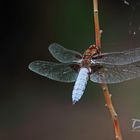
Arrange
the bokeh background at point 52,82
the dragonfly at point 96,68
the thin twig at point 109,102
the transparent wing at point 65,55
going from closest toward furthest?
the thin twig at point 109,102 < the dragonfly at point 96,68 < the transparent wing at point 65,55 < the bokeh background at point 52,82

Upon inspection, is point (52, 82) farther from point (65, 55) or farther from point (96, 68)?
point (96, 68)

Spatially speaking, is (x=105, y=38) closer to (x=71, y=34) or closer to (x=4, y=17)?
(x=71, y=34)

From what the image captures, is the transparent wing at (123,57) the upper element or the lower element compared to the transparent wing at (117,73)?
upper

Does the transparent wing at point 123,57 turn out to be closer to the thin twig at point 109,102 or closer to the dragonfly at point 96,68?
the dragonfly at point 96,68

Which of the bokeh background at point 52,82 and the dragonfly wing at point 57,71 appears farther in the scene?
the bokeh background at point 52,82

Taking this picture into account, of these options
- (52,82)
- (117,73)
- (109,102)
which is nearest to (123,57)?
(117,73)

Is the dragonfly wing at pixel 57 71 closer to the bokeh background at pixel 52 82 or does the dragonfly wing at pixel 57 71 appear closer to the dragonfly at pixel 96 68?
the dragonfly at pixel 96 68

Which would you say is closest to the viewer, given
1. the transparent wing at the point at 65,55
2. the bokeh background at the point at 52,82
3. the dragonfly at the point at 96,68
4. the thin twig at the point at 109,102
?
the thin twig at the point at 109,102

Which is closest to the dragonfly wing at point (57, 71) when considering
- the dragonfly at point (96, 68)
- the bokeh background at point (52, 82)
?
the dragonfly at point (96, 68)

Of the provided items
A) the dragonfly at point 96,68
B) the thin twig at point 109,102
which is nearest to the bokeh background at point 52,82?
the dragonfly at point 96,68

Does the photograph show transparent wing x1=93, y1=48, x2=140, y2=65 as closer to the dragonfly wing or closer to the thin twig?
the dragonfly wing
